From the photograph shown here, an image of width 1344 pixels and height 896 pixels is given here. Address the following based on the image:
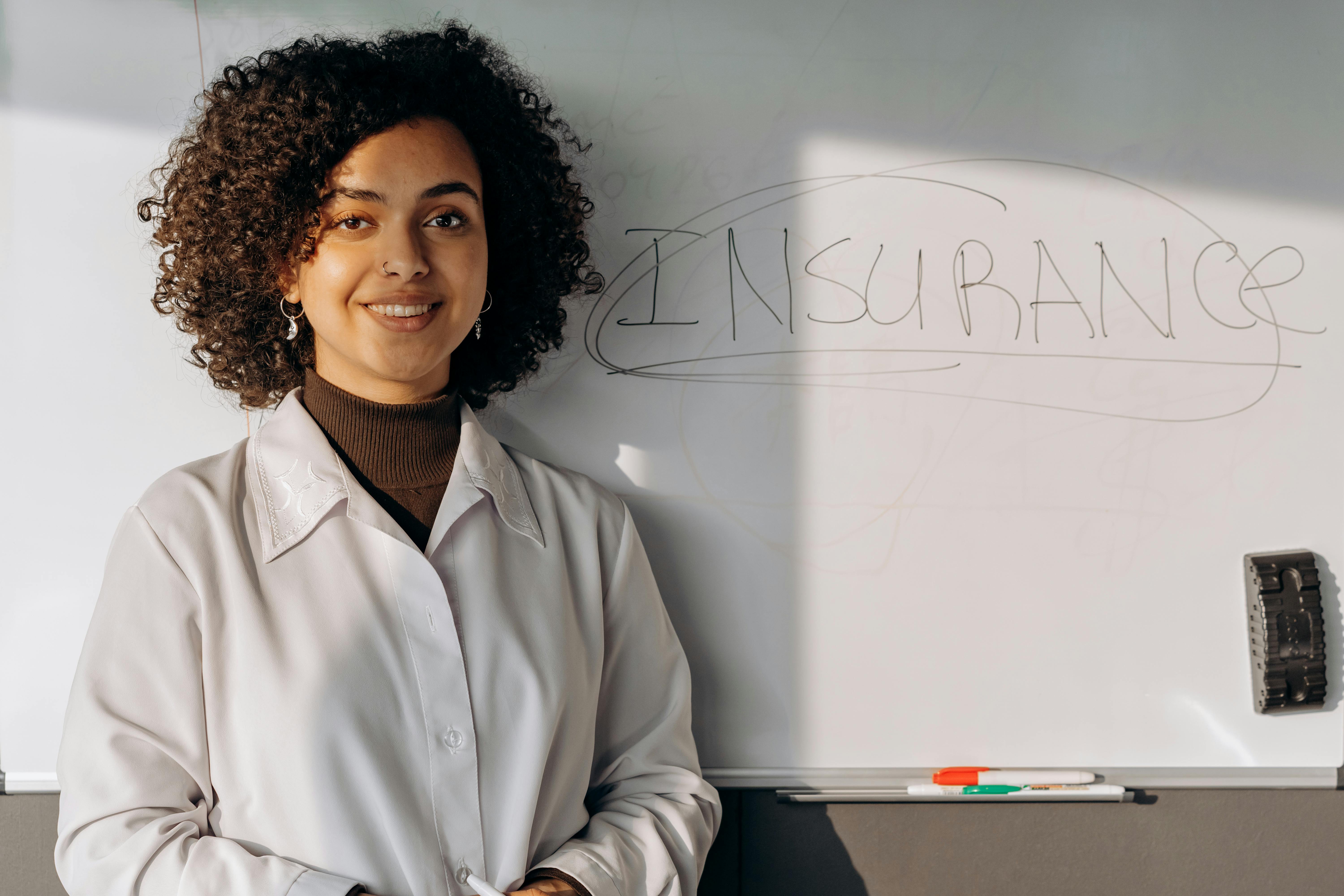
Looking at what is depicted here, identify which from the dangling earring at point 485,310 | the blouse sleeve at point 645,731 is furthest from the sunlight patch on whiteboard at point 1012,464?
the dangling earring at point 485,310

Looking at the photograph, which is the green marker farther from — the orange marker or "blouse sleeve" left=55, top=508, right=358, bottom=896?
"blouse sleeve" left=55, top=508, right=358, bottom=896

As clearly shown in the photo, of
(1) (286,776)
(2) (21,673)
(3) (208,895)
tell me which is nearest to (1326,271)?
(1) (286,776)

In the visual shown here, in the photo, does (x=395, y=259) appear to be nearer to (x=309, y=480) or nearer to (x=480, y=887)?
(x=309, y=480)

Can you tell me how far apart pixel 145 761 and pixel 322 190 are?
0.63 meters

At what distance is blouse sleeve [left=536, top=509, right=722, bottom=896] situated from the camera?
107 cm

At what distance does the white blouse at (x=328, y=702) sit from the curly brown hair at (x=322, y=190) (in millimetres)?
159

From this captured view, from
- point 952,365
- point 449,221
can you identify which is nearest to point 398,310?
point 449,221

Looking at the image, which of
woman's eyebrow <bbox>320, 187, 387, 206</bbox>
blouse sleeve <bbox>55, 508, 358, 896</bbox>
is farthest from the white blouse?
woman's eyebrow <bbox>320, 187, 387, 206</bbox>

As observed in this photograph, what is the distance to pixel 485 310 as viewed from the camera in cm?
117

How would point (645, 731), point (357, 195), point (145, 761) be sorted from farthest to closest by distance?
1. point (645, 731)
2. point (357, 195)
3. point (145, 761)

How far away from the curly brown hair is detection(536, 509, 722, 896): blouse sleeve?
1.08 ft

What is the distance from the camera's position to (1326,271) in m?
1.26

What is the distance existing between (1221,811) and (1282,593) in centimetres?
32

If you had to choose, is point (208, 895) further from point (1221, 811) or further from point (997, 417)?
point (1221, 811)
